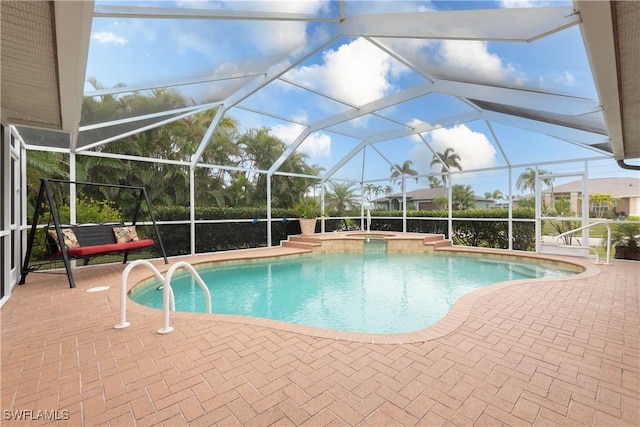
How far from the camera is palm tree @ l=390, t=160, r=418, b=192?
13808mm

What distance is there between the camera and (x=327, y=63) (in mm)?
7293

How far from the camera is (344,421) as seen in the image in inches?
78.9

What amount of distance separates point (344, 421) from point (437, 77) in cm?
757

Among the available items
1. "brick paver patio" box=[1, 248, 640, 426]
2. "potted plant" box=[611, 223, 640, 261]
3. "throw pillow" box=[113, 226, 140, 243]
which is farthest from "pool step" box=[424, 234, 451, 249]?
"throw pillow" box=[113, 226, 140, 243]

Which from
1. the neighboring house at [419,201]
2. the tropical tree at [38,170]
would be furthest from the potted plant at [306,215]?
the tropical tree at [38,170]

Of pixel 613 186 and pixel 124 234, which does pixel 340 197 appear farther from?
pixel 124 234

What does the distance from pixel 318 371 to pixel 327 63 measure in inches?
274

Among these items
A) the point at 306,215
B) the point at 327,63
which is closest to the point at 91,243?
the point at 327,63

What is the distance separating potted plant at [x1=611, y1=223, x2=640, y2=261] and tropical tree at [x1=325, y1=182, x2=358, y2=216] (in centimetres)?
1050

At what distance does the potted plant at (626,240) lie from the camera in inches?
328

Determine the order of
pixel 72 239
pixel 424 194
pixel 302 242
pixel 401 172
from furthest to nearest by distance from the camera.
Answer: pixel 401 172
pixel 424 194
pixel 302 242
pixel 72 239

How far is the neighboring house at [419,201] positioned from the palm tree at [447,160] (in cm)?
115

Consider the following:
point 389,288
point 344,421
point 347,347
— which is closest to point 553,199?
point 389,288

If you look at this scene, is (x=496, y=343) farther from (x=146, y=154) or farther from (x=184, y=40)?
(x=146, y=154)
